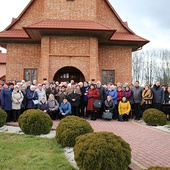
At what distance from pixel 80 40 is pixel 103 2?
4.83 meters

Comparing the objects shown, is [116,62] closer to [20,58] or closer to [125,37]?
[125,37]

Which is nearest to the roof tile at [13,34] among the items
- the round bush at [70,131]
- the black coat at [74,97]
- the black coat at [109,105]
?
the black coat at [74,97]

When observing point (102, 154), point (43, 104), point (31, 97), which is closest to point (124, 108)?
point (43, 104)

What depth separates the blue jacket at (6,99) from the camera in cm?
1149

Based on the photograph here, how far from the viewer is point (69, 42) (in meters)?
17.9

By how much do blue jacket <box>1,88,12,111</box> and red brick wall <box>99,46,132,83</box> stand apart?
9.72 meters

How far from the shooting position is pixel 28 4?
20797mm

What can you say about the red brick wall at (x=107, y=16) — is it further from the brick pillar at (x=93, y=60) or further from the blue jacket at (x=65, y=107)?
the blue jacket at (x=65, y=107)

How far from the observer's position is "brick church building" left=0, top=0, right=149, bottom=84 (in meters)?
17.6

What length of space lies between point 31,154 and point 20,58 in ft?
46.4

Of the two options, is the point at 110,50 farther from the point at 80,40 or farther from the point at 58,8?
the point at 58,8

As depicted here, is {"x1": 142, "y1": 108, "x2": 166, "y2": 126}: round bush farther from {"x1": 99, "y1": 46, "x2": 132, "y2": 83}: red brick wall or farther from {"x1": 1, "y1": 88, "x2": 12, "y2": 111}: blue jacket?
{"x1": 99, "y1": 46, "x2": 132, "y2": 83}: red brick wall

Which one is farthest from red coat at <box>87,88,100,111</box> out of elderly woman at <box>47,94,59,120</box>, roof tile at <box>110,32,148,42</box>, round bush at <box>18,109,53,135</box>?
roof tile at <box>110,32,148,42</box>

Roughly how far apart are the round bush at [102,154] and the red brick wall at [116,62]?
14.8 m
